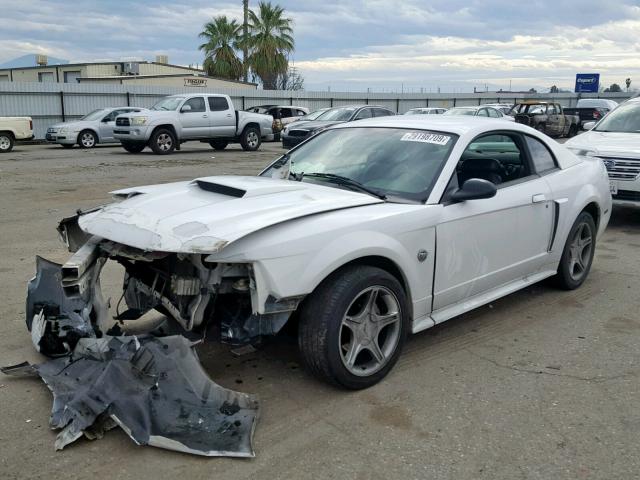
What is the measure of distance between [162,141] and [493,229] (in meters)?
16.8

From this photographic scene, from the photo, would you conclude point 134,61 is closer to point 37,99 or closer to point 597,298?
point 37,99

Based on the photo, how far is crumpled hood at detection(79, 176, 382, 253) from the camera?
10.6 ft

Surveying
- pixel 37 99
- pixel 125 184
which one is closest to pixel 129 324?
pixel 125 184

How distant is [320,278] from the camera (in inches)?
132

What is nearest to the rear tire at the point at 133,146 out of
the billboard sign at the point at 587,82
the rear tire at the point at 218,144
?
the rear tire at the point at 218,144

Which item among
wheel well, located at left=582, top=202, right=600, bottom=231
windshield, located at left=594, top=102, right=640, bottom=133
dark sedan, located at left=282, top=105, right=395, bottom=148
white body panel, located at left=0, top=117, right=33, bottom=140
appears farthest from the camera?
white body panel, located at left=0, top=117, right=33, bottom=140

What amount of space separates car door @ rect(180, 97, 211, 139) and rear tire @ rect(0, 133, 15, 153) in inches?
218

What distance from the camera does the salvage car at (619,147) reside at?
811 centimetres

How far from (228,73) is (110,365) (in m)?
46.9

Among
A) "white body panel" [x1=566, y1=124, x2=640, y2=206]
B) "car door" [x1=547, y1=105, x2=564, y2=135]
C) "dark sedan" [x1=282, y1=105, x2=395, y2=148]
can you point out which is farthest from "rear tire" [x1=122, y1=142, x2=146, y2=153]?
"car door" [x1=547, y1=105, x2=564, y2=135]

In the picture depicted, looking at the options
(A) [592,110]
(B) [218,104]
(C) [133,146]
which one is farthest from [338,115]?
(A) [592,110]

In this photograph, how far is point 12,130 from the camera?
1978 centimetres

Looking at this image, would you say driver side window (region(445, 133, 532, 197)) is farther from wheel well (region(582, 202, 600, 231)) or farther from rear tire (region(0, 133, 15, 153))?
rear tire (region(0, 133, 15, 153))

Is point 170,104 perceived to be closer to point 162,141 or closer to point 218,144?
point 162,141
